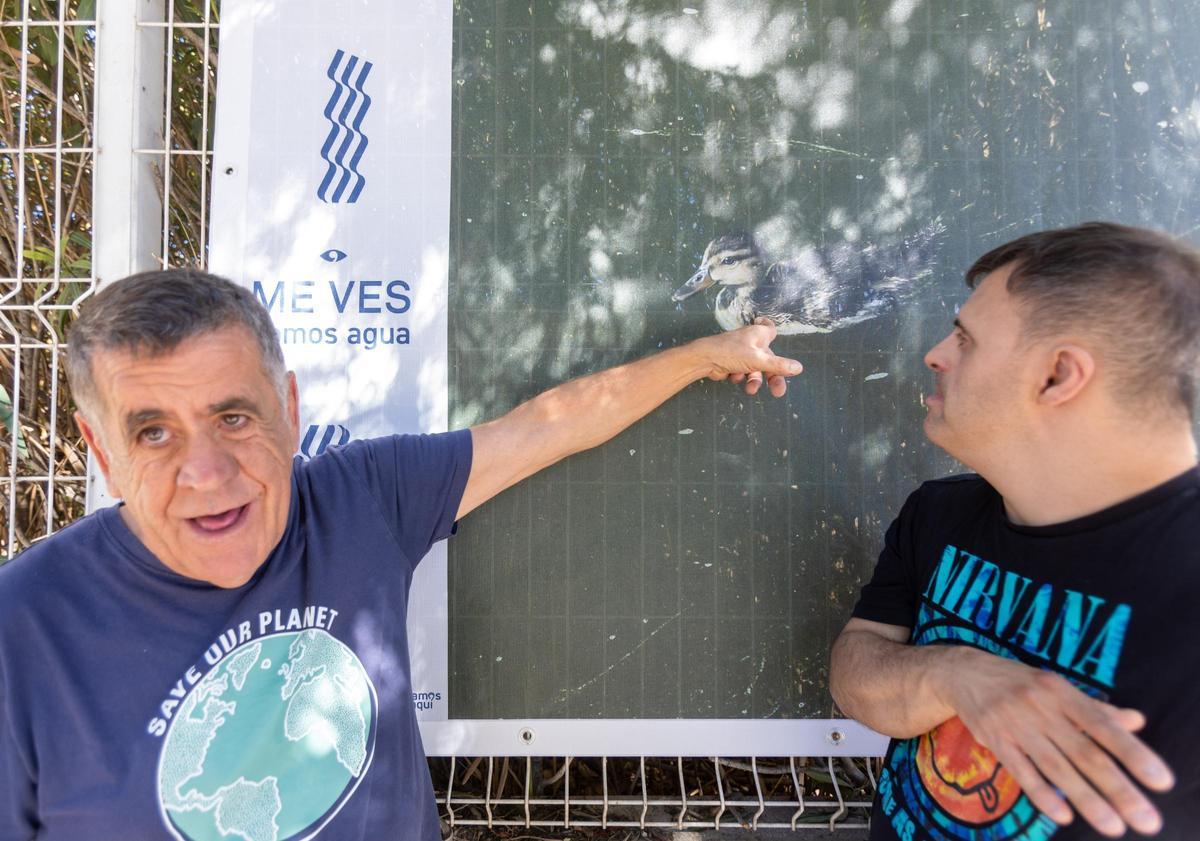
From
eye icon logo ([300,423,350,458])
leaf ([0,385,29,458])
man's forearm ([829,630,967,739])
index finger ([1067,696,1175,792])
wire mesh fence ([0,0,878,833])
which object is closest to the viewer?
index finger ([1067,696,1175,792])

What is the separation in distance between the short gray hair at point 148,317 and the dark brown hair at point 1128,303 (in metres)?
1.34

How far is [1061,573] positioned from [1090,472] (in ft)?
0.55

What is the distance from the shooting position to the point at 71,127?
279 centimetres

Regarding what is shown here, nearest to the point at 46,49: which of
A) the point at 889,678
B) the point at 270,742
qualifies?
the point at 270,742

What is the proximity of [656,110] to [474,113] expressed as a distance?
0.44m

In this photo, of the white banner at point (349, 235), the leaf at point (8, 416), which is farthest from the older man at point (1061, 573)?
the leaf at point (8, 416)

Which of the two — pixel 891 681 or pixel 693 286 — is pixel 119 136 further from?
pixel 891 681

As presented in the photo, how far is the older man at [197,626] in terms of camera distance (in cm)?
130

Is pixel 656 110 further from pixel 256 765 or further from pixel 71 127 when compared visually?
pixel 71 127

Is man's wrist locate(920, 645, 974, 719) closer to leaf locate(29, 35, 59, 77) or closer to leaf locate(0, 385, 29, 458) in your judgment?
leaf locate(0, 385, 29, 458)

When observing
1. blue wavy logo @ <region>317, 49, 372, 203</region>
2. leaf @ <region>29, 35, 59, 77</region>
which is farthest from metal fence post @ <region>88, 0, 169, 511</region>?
leaf @ <region>29, 35, 59, 77</region>

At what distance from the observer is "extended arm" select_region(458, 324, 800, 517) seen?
1.86 meters

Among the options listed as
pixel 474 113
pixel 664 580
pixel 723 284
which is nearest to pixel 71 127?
pixel 474 113

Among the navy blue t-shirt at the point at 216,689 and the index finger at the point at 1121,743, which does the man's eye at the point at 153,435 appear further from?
the index finger at the point at 1121,743
